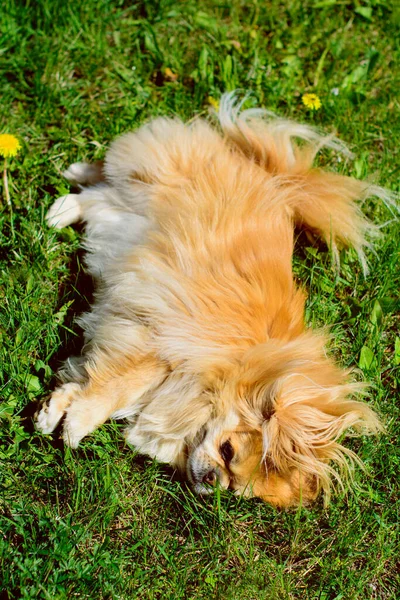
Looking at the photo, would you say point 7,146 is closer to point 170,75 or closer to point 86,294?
point 86,294

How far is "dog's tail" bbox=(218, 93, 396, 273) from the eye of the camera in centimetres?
338

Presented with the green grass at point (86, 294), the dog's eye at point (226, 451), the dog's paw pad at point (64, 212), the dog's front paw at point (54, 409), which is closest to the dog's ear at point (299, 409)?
the dog's eye at point (226, 451)

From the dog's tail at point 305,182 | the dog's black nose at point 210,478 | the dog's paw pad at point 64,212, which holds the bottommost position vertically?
the dog's black nose at point 210,478

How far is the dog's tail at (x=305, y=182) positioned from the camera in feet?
11.1

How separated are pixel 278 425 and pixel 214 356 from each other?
39 cm

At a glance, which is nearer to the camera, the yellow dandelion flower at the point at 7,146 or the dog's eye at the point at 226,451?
the dog's eye at the point at 226,451

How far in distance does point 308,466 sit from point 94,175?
193cm

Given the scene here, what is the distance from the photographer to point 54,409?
2830 millimetres

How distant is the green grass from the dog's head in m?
0.18

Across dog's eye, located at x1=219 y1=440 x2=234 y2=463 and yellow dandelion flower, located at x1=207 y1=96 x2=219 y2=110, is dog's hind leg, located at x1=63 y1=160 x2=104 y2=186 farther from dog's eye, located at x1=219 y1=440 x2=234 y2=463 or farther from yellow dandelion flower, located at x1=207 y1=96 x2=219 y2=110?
dog's eye, located at x1=219 y1=440 x2=234 y2=463

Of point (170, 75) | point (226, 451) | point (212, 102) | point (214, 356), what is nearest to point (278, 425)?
point (226, 451)

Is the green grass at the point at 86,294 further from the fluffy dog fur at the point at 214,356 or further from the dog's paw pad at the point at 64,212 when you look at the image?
the fluffy dog fur at the point at 214,356

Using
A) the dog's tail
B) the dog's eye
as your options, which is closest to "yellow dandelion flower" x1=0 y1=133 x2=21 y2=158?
the dog's tail

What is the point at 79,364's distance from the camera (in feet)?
9.98
